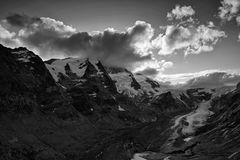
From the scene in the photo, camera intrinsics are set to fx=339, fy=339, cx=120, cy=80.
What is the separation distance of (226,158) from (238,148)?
653 inches

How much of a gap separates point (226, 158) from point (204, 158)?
18.7 m

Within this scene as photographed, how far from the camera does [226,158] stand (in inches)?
7057

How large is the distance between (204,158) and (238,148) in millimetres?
19826

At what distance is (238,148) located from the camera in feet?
629

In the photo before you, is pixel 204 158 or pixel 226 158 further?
pixel 204 158

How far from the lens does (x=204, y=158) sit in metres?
196

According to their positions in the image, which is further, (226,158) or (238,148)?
(238,148)
